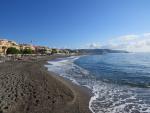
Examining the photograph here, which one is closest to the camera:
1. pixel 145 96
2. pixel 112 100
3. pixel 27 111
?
pixel 27 111

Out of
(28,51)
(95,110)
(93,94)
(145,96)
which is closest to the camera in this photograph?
(95,110)

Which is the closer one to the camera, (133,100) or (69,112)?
(69,112)

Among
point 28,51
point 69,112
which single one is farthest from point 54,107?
point 28,51

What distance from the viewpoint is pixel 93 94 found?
18.7 meters

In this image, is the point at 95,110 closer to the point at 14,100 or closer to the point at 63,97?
the point at 63,97

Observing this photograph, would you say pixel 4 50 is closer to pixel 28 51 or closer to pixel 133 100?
pixel 28 51

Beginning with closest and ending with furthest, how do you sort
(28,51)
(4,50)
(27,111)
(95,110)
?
(27,111) → (95,110) → (4,50) → (28,51)

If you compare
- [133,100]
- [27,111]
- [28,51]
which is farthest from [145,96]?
[28,51]

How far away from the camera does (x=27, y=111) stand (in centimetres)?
1279

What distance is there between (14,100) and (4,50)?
104m

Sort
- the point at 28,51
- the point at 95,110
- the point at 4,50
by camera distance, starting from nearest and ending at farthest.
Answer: the point at 95,110
the point at 4,50
the point at 28,51

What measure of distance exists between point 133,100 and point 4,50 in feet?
347

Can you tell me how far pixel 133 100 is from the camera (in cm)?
1642

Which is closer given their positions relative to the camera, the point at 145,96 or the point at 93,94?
the point at 145,96
